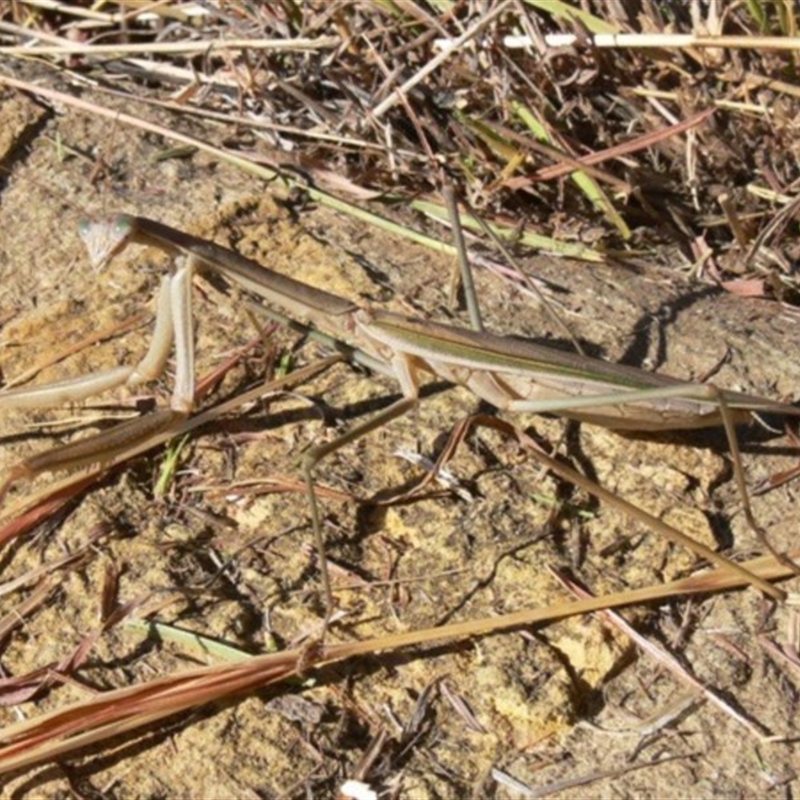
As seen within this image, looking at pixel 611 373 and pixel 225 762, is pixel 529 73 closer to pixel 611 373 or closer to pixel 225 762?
pixel 611 373

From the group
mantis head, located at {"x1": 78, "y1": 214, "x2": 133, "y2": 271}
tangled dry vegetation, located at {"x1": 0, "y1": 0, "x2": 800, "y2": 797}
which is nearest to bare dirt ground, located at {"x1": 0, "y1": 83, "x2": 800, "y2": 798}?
tangled dry vegetation, located at {"x1": 0, "y1": 0, "x2": 800, "y2": 797}


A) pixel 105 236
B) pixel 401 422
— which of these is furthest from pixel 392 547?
pixel 105 236

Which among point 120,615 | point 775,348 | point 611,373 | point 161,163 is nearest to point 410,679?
point 120,615

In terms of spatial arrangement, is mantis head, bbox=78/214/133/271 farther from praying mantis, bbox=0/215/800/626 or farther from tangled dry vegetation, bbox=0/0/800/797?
tangled dry vegetation, bbox=0/0/800/797

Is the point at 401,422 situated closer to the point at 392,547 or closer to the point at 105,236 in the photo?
the point at 392,547

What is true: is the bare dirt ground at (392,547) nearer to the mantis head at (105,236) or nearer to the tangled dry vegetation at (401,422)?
the tangled dry vegetation at (401,422)
